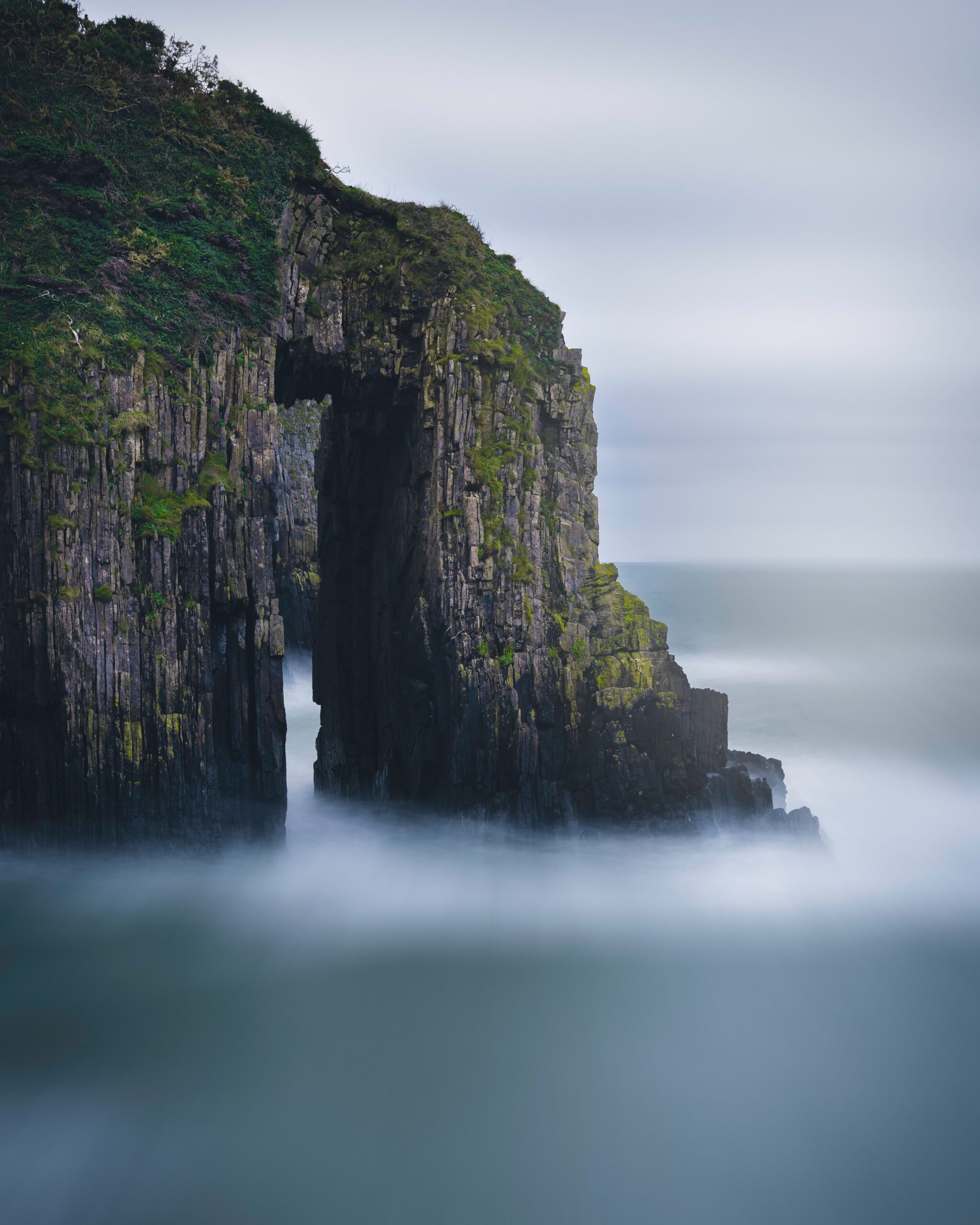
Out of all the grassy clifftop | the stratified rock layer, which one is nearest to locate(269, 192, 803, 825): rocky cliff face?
the stratified rock layer

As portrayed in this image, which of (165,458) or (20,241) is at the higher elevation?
(20,241)

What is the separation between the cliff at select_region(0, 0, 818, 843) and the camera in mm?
19719

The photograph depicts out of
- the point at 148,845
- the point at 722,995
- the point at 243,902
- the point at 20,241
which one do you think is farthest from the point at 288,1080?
the point at 20,241

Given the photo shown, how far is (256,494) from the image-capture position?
853 inches

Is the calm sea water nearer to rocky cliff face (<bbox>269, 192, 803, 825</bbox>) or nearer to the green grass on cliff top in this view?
rocky cliff face (<bbox>269, 192, 803, 825</bbox>)

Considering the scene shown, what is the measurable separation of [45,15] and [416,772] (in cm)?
2203

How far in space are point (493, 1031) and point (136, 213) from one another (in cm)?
2094

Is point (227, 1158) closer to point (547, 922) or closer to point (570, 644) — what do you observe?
point (547, 922)

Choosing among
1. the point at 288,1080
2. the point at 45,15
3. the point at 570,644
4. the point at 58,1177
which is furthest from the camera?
the point at 570,644

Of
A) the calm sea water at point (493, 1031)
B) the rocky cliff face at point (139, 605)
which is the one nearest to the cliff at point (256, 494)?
the rocky cliff face at point (139, 605)

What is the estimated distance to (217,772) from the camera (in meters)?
21.5

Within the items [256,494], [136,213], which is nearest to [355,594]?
[256,494]

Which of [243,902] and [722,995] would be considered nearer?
[722,995]

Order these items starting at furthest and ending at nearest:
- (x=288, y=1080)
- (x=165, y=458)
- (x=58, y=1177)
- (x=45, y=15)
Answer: (x=45, y=15), (x=165, y=458), (x=288, y=1080), (x=58, y=1177)
